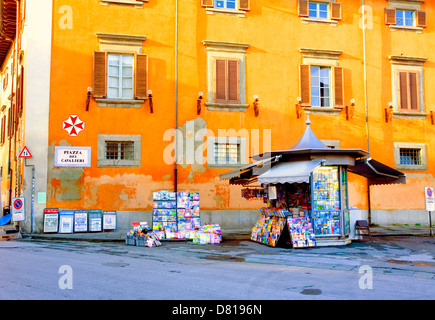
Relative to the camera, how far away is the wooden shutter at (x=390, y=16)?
21.0 meters

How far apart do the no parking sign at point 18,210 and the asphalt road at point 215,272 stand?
69.3 inches

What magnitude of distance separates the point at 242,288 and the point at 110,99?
1247 centimetres

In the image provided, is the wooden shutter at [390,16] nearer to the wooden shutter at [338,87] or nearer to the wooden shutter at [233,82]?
the wooden shutter at [338,87]

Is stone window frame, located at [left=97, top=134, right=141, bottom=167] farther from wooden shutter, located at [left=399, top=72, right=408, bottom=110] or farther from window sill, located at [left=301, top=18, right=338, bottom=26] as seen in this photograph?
wooden shutter, located at [left=399, top=72, right=408, bottom=110]

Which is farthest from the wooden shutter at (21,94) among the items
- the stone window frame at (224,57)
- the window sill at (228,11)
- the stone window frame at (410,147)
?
the stone window frame at (410,147)

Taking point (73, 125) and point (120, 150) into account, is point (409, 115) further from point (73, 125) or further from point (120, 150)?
point (73, 125)

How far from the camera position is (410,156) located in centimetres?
2083

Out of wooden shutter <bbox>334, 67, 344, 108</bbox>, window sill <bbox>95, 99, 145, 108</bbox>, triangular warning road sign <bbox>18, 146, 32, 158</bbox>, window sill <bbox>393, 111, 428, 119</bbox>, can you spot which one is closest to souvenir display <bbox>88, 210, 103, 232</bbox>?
triangular warning road sign <bbox>18, 146, 32, 158</bbox>

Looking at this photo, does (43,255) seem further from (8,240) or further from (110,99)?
(110,99)

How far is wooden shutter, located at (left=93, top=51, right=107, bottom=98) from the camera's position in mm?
17906

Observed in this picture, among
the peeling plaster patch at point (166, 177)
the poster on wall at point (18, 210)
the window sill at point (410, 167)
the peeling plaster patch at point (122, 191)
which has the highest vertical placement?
the window sill at point (410, 167)

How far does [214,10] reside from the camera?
19.2 m

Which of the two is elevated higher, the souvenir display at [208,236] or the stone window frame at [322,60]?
the stone window frame at [322,60]
